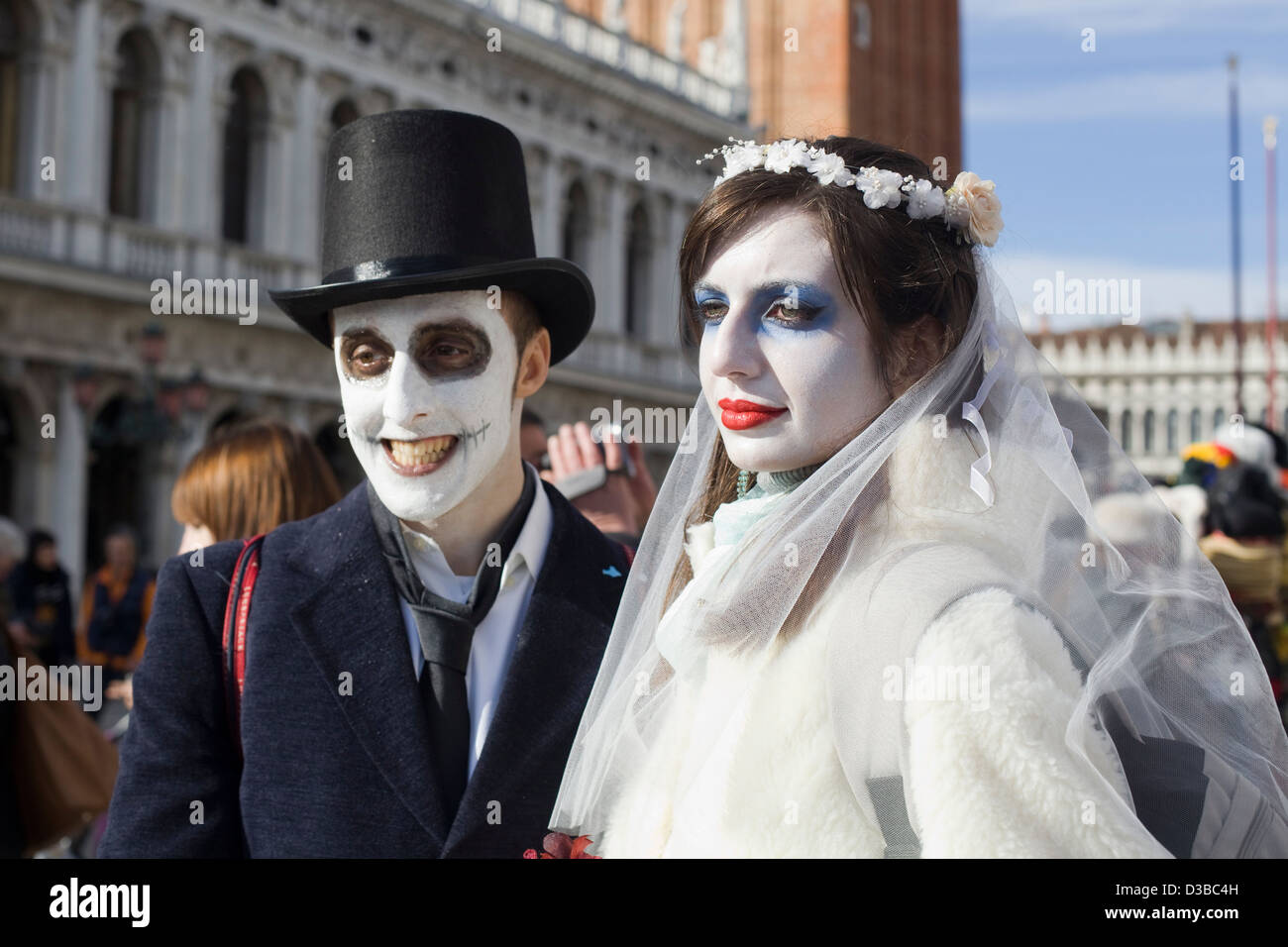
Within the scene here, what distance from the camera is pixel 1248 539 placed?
572cm

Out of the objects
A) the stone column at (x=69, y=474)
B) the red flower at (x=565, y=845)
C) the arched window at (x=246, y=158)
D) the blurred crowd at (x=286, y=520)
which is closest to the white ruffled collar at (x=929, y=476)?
the blurred crowd at (x=286, y=520)

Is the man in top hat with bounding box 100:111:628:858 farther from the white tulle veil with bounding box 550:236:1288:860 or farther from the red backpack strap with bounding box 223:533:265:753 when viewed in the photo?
the white tulle veil with bounding box 550:236:1288:860

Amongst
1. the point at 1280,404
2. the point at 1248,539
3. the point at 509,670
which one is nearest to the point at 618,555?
the point at 509,670

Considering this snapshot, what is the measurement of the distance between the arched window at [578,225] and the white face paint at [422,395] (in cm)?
2062

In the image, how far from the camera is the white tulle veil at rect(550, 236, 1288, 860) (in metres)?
1.66

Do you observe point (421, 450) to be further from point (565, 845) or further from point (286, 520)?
point (286, 520)

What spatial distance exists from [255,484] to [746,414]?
163 centimetres

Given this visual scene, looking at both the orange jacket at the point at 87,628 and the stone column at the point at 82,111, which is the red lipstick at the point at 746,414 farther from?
the stone column at the point at 82,111

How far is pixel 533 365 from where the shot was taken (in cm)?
255

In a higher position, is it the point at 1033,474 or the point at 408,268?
the point at 408,268

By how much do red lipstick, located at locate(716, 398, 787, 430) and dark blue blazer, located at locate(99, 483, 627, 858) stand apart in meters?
0.64

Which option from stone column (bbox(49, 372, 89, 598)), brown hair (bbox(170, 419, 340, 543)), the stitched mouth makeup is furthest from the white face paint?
stone column (bbox(49, 372, 89, 598))
